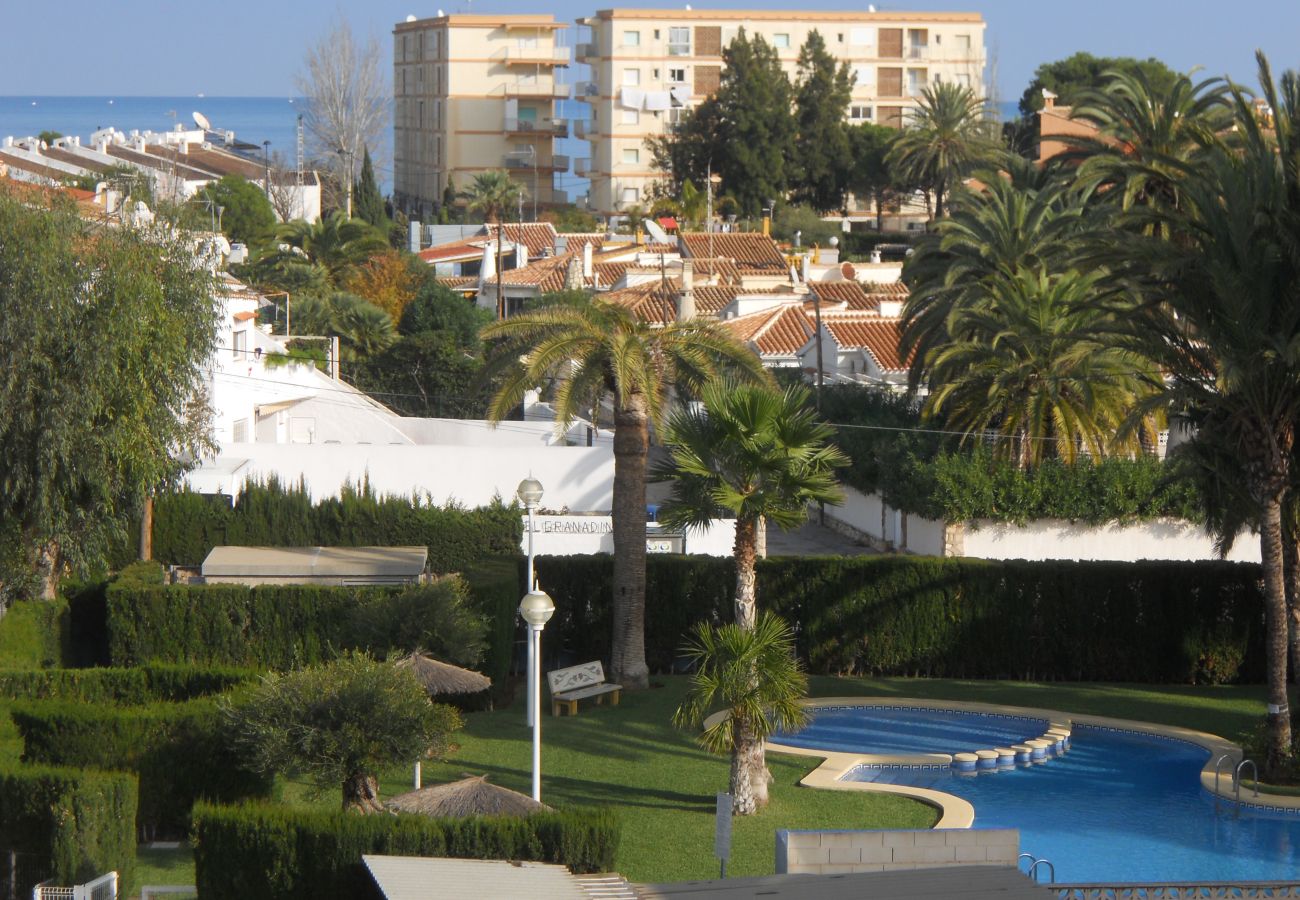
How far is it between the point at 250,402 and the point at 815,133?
6441cm

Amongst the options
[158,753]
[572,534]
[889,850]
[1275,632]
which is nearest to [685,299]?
[572,534]

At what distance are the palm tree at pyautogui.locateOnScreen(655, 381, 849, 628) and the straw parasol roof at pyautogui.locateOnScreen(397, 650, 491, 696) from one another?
2940mm

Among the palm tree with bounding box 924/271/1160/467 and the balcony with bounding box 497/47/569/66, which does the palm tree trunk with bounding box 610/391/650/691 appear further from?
the balcony with bounding box 497/47/569/66

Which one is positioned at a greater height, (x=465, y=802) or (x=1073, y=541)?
(x=465, y=802)

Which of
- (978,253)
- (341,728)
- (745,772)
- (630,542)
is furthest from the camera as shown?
(978,253)

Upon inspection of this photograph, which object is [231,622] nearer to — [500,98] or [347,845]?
[347,845]

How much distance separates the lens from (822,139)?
9519 cm

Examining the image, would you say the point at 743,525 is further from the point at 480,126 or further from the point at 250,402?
the point at 480,126

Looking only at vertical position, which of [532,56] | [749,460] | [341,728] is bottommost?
[341,728]

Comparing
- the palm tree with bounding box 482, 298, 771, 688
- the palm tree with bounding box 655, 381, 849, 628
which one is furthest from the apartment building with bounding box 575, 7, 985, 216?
the palm tree with bounding box 655, 381, 849, 628

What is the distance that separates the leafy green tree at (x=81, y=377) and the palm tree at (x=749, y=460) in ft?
25.9

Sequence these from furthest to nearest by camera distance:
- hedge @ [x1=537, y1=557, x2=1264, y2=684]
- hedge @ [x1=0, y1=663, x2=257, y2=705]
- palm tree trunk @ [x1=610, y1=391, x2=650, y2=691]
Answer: hedge @ [x1=537, y1=557, x2=1264, y2=684]
palm tree trunk @ [x1=610, y1=391, x2=650, y2=691]
hedge @ [x1=0, y1=663, x2=257, y2=705]

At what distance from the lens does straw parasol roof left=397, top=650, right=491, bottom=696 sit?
18.4 meters

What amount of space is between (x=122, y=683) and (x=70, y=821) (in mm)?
4487
